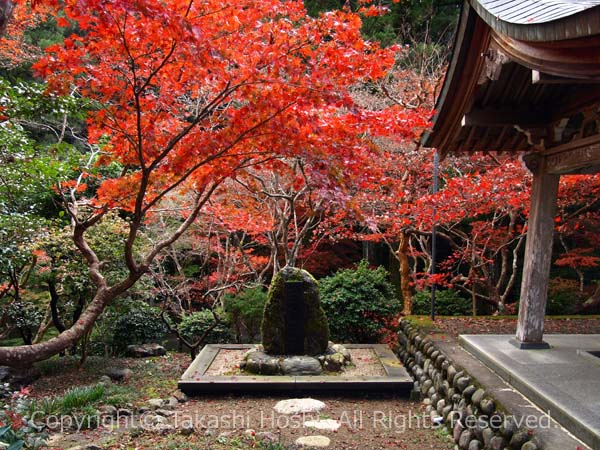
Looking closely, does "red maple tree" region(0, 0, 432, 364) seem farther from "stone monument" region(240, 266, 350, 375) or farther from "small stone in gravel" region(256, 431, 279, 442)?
"stone monument" region(240, 266, 350, 375)

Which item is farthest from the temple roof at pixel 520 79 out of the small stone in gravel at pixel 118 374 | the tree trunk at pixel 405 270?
the small stone in gravel at pixel 118 374

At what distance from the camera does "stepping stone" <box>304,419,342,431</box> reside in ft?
16.6

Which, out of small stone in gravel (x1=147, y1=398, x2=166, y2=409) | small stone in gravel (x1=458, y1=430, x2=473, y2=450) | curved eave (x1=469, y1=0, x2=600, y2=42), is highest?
curved eave (x1=469, y1=0, x2=600, y2=42)

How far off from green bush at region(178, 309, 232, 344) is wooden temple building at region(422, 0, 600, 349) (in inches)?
229

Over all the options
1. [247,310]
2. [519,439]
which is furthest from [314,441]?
[247,310]

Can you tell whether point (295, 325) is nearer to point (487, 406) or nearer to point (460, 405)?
point (460, 405)

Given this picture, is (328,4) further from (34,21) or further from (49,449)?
(49,449)

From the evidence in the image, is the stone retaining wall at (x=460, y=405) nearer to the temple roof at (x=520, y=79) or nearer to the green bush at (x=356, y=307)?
the green bush at (x=356, y=307)

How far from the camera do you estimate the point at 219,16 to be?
13.8 ft

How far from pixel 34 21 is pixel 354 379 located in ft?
38.2

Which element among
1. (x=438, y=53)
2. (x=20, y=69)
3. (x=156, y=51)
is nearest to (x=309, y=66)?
(x=156, y=51)

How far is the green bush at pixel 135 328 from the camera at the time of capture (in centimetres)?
912

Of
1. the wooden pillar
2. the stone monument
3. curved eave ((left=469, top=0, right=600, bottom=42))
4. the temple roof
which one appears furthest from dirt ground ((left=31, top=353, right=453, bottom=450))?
curved eave ((left=469, top=0, right=600, bottom=42))

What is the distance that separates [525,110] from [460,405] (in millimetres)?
3404
